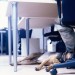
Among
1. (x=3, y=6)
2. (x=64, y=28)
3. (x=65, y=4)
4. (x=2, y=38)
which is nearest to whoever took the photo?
(x=65, y=4)

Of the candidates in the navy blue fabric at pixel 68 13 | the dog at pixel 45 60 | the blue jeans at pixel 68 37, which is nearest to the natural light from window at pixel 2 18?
the dog at pixel 45 60

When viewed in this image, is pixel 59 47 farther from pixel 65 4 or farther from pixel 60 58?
pixel 65 4

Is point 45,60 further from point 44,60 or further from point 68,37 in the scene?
point 68,37

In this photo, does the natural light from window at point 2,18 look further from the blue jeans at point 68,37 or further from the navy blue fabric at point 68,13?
the navy blue fabric at point 68,13

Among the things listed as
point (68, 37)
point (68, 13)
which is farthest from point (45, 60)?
point (68, 13)

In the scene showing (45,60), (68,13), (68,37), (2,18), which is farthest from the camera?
(2,18)

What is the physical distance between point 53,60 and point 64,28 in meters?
0.49

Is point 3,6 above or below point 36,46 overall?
above

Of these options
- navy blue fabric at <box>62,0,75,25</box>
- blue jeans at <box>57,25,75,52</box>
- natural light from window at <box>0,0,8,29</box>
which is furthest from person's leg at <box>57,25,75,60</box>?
natural light from window at <box>0,0,8,29</box>

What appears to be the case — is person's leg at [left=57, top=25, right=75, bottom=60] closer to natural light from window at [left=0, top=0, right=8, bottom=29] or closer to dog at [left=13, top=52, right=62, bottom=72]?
dog at [left=13, top=52, right=62, bottom=72]

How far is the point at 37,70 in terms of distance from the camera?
196 cm

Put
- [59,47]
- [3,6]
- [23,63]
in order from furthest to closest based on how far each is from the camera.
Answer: [3,6] → [59,47] → [23,63]

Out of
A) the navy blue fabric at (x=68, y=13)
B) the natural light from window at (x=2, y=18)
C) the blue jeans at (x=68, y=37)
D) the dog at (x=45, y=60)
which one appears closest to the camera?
the navy blue fabric at (x=68, y=13)

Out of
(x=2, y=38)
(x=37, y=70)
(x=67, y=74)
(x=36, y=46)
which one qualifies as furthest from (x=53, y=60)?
(x=2, y=38)
